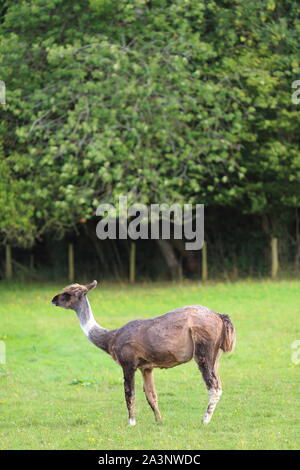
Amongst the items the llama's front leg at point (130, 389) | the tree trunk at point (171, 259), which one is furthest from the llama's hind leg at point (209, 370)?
the tree trunk at point (171, 259)

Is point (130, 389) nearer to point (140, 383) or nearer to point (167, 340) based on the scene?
point (167, 340)

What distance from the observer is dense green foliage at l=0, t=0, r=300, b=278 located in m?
28.2

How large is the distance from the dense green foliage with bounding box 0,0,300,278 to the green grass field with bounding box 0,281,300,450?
11.1 ft

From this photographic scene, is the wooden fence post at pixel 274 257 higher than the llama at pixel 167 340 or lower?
lower

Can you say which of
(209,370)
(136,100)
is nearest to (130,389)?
(209,370)

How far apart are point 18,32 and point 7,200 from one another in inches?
233

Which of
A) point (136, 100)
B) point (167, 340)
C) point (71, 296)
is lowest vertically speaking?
point (167, 340)

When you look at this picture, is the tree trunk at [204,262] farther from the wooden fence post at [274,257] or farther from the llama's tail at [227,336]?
the llama's tail at [227,336]

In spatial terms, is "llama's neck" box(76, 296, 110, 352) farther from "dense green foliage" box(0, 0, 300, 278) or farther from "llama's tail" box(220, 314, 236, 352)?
"dense green foliage" box(0, 0, 300, 278)

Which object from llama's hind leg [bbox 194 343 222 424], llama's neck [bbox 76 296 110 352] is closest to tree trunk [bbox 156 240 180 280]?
llama's neck [bbox 76 296 110 352]

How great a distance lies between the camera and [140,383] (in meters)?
16.8

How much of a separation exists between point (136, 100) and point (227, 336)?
1769 centimetres

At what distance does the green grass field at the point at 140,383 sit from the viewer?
11.5 meters

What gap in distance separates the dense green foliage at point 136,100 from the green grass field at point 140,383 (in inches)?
133
